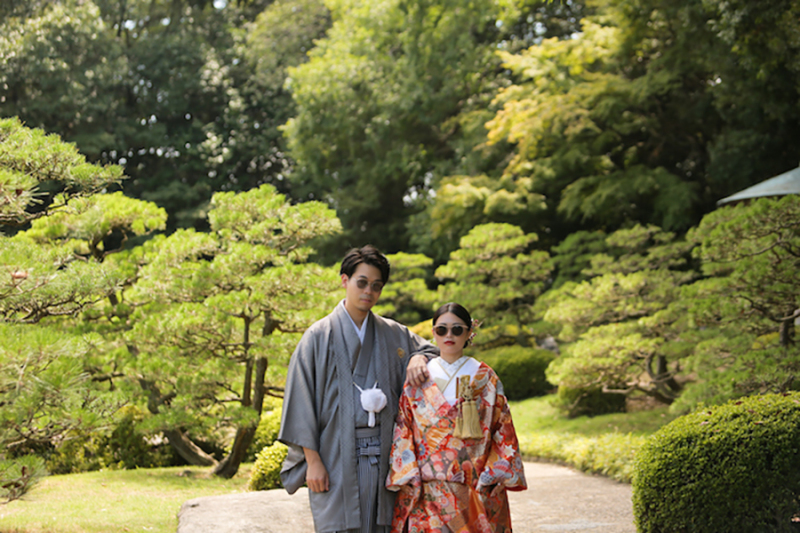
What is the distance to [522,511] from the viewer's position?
15.4 feet

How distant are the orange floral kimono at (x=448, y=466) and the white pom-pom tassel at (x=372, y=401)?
11 cm

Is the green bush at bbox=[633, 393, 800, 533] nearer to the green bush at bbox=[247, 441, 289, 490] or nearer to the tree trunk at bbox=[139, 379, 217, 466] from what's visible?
the green bush at bbox=[247, 441, 289, 490]

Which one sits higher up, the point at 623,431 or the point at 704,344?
the point at 704,344

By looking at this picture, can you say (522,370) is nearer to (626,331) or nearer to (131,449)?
(626,331)

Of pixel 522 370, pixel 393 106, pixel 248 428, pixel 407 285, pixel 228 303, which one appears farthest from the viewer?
pixel 393 106

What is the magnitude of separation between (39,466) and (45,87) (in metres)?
13.8

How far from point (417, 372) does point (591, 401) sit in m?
7.75

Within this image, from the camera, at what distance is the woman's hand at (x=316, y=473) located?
2371 mm

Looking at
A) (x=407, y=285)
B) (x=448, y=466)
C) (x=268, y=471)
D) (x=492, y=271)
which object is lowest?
(x=268, y=471)

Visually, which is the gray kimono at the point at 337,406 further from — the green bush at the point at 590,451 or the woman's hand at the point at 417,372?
the green bush at the point at 590,451

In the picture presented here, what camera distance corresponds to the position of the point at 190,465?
22.2 ft

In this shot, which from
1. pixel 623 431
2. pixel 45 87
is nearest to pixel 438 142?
pixel 45 87

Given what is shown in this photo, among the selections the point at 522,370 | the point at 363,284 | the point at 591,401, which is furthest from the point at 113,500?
the point at 522,370

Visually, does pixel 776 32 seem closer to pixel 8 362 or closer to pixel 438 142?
pixel 8 362
